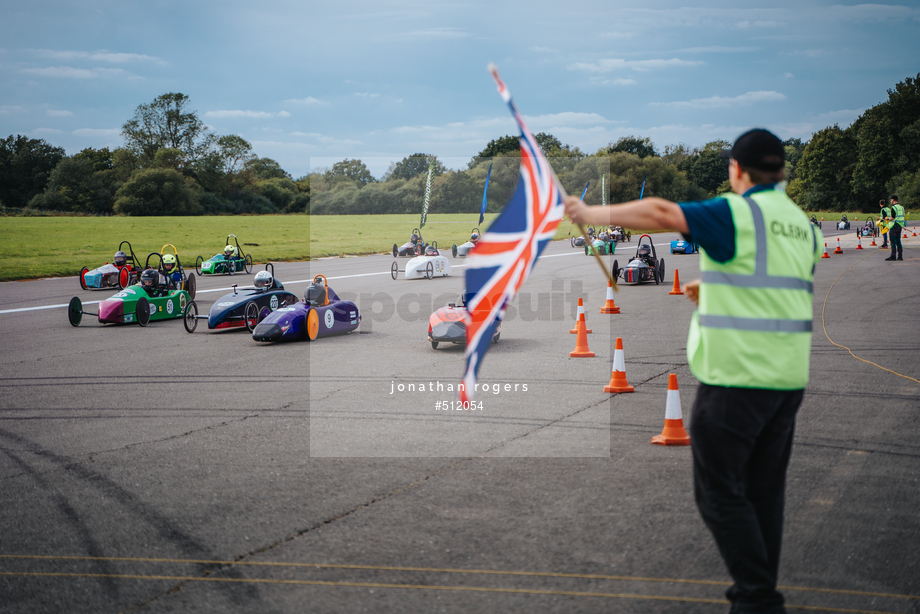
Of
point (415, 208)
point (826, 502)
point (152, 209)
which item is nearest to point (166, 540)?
point (826, 502)

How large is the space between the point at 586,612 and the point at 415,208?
160ft

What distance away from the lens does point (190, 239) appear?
162 ft

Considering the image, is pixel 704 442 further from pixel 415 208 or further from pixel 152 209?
pixel 152 209

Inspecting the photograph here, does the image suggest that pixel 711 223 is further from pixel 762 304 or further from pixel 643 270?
pixel 643 270

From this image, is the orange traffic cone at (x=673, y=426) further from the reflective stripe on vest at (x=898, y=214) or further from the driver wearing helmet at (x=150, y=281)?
the reflective stripe on vest at (x=898, y=214)

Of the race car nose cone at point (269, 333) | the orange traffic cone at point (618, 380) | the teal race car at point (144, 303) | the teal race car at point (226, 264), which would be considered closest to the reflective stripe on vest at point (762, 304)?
the orange traffic cone at point (618, 380)

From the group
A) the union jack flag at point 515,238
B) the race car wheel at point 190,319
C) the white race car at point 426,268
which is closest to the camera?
the union jack flag at point 515,238

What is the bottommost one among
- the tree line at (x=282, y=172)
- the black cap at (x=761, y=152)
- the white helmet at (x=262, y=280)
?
the white helmet at (x=262, y=280)

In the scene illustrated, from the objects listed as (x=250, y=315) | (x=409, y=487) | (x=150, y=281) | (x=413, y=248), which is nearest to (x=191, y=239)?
(x=413, y=248)

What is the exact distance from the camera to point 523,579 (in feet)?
11.8

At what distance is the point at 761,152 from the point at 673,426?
3365mm

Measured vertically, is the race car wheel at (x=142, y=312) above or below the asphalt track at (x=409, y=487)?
above

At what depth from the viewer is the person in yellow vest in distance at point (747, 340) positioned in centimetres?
279

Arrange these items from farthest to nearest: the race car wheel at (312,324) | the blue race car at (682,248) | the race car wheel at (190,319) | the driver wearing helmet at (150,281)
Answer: the blue race car at (682,248) → the driver wearing helmet at (150,281) → the race car wheel at (190,319) → the race car wheel at (312,324)
